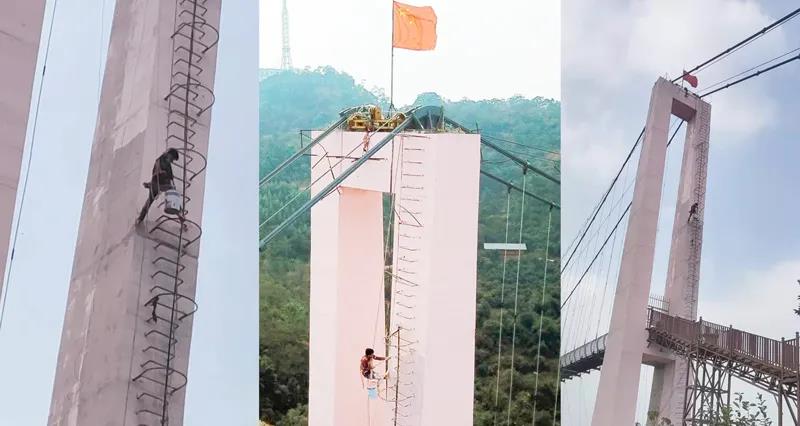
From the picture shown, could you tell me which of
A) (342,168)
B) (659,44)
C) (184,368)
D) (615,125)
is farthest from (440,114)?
(184,368)

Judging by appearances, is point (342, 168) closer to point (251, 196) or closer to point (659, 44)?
point (251, 196)

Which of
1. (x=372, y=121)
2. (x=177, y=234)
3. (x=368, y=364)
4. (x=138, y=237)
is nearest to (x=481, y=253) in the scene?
(x=372, y=121)

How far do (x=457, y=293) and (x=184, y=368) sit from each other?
4.28 metres

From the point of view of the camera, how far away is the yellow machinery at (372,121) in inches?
308

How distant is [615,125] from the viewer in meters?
5.42

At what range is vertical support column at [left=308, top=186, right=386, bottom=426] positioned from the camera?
26.2ft

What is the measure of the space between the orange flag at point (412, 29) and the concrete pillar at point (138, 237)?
4529 millimetres

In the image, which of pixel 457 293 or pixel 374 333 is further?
pixel 374 333

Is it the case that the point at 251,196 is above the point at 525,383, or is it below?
above

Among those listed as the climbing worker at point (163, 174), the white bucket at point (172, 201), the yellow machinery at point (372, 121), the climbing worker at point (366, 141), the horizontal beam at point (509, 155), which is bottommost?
the white bucket at point (172, 201)

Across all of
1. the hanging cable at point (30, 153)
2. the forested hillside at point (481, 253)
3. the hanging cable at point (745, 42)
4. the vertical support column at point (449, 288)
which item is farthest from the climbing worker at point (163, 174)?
the forested hillside at point (481, 253)

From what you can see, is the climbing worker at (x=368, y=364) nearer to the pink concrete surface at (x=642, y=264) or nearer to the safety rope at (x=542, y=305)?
the pink concrete surface at (x=642, y=264)

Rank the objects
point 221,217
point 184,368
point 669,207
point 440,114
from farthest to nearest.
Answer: point 440,114, point 221,217, point 669,207, point 184,368

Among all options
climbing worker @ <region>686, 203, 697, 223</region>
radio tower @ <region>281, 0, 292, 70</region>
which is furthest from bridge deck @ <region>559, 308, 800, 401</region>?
radio tower @ <region>281, 0, 292, 70</region>
